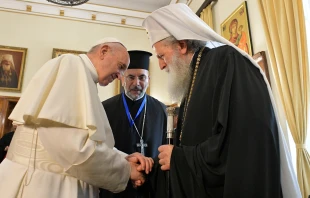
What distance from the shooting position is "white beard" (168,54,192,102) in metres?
1.74

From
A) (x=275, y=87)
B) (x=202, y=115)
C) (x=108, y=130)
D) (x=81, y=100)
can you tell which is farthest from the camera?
(x=275, y=87)

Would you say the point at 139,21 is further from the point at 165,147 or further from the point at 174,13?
the point at 165,147

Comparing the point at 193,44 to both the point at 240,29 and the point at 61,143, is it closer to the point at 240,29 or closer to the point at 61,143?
the point at 61,143

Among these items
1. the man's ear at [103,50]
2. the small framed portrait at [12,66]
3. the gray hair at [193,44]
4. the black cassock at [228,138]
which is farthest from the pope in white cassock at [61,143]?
the small framed portrait at [12,66]

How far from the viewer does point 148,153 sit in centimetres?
296

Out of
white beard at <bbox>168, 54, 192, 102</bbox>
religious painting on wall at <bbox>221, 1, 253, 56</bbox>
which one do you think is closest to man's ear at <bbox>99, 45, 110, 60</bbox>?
white beard at <bbox>168, 54, 192, 102</bbox>

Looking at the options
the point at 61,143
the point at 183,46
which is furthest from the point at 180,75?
the point at 61,143

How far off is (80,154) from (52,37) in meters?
6.35

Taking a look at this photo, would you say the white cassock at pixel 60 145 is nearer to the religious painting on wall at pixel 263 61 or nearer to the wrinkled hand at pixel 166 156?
the wrinkled hand at pixel 166 156

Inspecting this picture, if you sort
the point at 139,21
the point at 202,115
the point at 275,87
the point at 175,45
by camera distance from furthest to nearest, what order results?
the point at 139,21 < the point at 275,87 < the point at 175,45 < the point at 202,115

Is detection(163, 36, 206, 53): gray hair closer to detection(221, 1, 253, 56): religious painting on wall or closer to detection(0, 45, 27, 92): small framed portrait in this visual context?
detection(221, 1, 253, 56): religious painting on wall

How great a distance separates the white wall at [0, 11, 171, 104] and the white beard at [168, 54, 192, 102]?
5146mm

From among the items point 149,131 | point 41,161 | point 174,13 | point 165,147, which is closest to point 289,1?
point 174,13

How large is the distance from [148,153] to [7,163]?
64.8 inches
